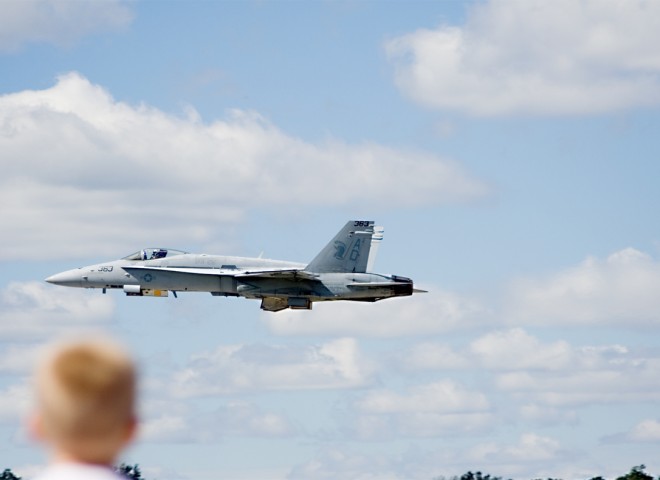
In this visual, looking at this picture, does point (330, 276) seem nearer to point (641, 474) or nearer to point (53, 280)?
point (53, 280)

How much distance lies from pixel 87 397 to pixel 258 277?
67552mm

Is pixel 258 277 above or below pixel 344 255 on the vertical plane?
below

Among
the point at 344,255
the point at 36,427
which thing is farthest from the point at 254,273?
the point at 36,427

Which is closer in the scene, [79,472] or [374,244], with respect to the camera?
[79,472]

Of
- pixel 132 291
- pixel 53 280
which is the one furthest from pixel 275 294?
pixel 53 280

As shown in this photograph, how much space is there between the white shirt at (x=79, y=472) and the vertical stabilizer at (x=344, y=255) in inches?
2750

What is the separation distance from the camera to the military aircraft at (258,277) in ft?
229

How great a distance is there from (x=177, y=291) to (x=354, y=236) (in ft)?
37.1

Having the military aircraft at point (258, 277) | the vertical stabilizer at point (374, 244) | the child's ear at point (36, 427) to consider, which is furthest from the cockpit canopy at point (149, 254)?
the child's ear at point (36, 427)

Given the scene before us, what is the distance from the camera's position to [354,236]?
75312 mm

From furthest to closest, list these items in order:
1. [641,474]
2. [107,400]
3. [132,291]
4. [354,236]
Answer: [641,474] < [354,236] < [132,291] < [107,400]

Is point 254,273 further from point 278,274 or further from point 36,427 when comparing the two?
point 36,427

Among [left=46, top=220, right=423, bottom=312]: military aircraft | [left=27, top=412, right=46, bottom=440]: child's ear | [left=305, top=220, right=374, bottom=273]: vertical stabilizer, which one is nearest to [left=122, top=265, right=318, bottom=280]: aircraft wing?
[left=46, top=220, right=423, bottom=312]: military aircraft

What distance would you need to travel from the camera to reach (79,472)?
375 centimetres
